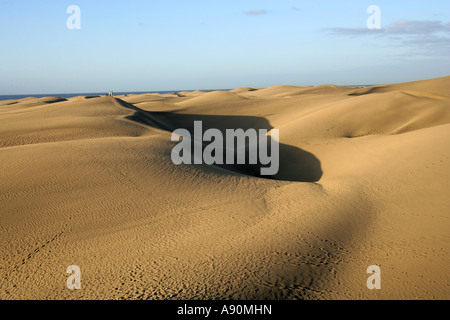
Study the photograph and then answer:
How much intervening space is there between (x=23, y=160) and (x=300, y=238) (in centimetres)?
497

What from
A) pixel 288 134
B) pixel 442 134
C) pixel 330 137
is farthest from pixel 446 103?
pixel 442 134

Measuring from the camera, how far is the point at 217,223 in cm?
466

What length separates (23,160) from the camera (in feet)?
19.9

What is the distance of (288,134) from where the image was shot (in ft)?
39.5

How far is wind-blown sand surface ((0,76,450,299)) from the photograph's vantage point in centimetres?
337

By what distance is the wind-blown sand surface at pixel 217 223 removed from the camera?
11.0 feet

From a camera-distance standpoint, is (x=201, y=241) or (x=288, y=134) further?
(x=288, y=134)

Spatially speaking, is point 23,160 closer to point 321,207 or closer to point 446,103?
point 321,207
